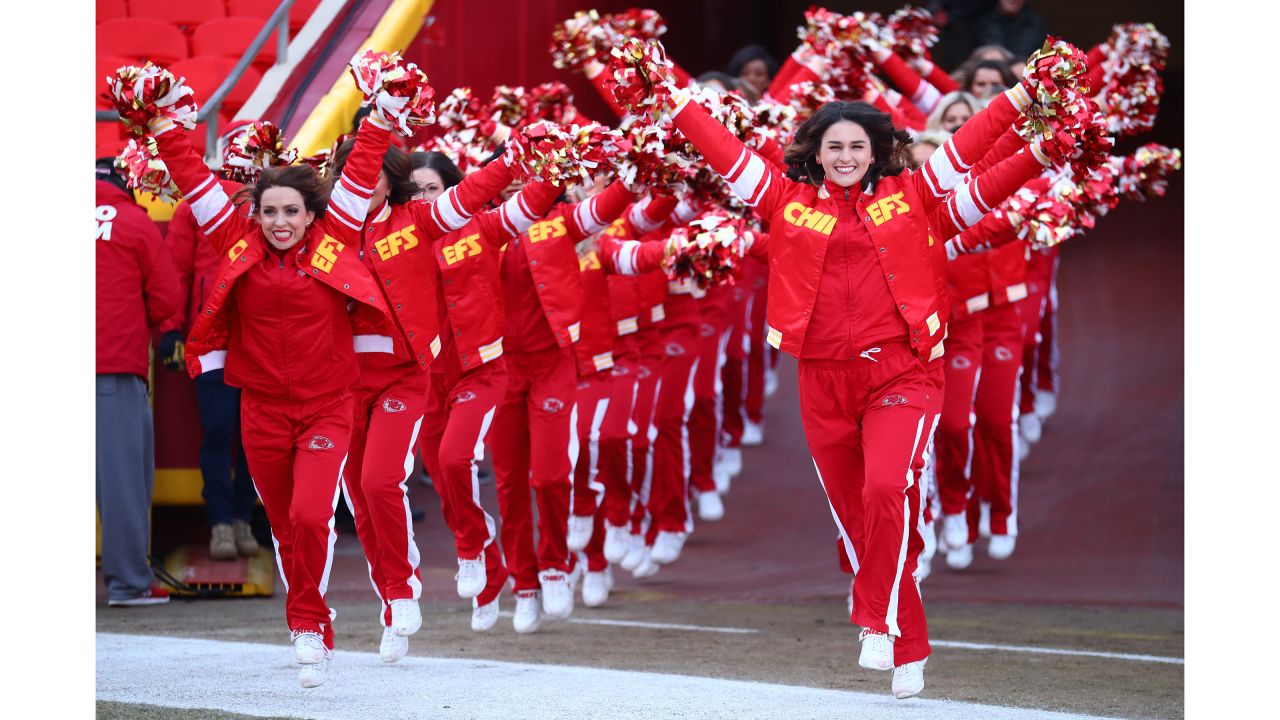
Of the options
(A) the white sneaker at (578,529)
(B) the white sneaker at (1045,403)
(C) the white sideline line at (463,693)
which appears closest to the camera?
(C) the white sideline line at (463,693)

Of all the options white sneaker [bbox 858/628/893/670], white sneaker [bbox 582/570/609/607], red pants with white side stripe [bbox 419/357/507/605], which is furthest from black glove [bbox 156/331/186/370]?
white sneaker [bbox 858/628/893/670]

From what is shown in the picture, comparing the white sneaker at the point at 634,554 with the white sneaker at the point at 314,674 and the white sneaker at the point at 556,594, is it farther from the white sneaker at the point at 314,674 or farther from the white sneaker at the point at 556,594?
the white sneaker at the point at 314,674

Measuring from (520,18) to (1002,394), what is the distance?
15.9ft

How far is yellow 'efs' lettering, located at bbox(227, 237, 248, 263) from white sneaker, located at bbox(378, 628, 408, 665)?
154 cm

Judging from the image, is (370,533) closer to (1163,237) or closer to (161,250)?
(161,250)

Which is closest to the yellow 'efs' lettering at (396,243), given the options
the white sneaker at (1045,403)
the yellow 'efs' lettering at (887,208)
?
the yellow 'efs' lettering at (887,208)

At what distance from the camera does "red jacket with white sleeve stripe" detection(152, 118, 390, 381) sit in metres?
5.91

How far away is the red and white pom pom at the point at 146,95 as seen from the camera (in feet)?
19.2

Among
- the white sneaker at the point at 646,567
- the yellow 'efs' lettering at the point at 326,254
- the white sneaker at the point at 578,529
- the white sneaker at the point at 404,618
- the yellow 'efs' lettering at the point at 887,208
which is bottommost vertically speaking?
the white sneaker at the point at 646,567

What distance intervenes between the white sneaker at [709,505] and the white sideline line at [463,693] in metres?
Answer: 4.05

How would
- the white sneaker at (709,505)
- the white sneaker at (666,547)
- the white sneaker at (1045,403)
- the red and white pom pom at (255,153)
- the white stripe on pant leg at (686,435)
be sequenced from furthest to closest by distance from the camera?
the white sneaker at (1045,403), the white sneaker at (709,505), the white stripe on pant leg at (686,435), the white sneaker at (666,547), the red and white pom pom at (255,153)

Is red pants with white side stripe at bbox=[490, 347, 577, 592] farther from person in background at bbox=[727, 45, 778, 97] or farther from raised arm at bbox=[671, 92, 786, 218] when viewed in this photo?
person in background at bbox=[727, 45, 778, 97]

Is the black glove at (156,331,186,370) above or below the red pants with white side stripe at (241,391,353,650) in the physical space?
above

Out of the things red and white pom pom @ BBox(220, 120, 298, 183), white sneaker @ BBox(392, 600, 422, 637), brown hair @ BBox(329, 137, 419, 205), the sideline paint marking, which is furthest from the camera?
the sideline paint marking
